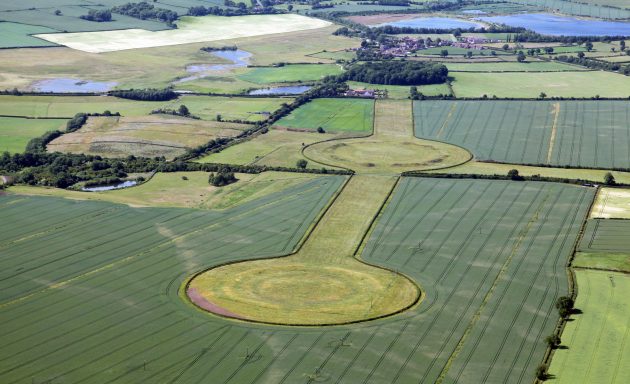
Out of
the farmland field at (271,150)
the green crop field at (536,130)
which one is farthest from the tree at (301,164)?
the green crop field at (536,130)

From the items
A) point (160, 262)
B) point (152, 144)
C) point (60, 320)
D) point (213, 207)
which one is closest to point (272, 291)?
point (160, 262)

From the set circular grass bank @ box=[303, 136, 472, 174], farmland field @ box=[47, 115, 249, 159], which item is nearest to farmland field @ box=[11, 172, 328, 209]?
circular grass bank @ box=[303, 136, 472, 174]

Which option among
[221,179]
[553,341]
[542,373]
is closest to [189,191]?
[221,179]

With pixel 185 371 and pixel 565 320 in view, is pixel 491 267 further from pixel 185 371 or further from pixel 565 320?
pixel 185 371

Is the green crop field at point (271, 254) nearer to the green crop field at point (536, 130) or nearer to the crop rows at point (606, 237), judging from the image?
the crop rows at point (606, 237)

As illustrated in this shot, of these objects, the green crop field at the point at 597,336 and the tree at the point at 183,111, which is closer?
the green crop field at the point at 597,336

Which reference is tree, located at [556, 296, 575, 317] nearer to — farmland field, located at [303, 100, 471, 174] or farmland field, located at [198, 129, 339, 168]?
farmland field, located at [303, 100, 471, 174]
